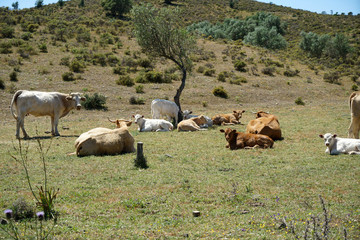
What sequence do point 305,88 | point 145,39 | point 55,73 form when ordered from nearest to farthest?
1. point 145,39
2. point 55,73
3. point 305,88

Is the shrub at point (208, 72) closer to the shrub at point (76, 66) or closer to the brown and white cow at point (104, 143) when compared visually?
the shrub at point (76, 66)

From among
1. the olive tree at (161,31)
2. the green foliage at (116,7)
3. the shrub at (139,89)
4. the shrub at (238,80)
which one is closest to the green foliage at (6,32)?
the shrub at (139,89)

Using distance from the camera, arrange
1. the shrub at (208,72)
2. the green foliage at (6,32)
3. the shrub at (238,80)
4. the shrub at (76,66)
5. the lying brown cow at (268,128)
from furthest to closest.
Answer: the green foliage at (6,32) → the shrub at (208,72) → the shrub at (238,80) → the shrub at (76,66) → the lying brown cow at (268,128)

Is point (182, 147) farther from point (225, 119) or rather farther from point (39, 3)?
point (39, 3)

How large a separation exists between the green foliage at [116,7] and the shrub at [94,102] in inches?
2106

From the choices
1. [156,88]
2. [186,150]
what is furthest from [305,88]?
[186,150]

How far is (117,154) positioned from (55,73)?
2276cm

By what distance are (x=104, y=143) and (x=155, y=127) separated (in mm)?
6570

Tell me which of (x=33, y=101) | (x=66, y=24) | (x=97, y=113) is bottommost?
(x=97, y=113)

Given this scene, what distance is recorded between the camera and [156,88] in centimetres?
3169

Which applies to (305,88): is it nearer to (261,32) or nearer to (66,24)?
(261,32)

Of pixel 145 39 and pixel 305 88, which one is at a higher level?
pixel 145 39

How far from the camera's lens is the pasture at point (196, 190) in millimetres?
5852

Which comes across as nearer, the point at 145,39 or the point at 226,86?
the point at 145,39
